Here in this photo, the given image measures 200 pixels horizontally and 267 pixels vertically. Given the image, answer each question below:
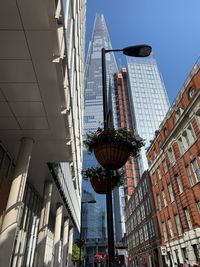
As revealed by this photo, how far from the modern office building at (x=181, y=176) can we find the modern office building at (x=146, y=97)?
5522 cm

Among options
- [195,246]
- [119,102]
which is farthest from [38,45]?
[119,102]

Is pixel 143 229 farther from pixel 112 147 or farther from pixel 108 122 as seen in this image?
pixel 112 147

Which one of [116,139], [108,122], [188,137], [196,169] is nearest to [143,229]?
[196,169]

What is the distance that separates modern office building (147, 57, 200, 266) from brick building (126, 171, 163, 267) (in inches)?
190

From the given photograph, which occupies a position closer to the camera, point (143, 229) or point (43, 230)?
point (43, 230)

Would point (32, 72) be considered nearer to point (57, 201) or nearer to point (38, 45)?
point (38, 45)

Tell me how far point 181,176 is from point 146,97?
79.6 m

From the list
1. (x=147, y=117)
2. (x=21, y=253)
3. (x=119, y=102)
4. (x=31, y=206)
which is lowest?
(x=21, y=253)

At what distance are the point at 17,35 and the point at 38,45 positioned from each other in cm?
49

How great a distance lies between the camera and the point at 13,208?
756 cm

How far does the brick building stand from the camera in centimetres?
3377

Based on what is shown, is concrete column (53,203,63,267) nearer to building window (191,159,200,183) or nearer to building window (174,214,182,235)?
building window (191,159,200,183)

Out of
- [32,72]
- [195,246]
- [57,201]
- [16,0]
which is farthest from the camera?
[195,246]

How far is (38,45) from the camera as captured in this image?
5.29 m
